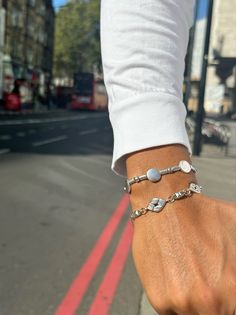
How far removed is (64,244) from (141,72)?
434cm

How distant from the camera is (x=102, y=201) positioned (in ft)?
23.3

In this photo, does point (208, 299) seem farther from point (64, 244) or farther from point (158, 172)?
point (64, 244)

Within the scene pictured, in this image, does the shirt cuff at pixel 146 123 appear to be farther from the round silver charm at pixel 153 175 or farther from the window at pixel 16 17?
the window at pixel 16 17

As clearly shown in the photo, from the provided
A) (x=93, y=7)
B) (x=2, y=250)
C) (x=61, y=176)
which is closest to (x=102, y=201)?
(x=61, y=176)

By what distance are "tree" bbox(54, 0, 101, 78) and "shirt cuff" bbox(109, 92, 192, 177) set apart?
60.0 meters

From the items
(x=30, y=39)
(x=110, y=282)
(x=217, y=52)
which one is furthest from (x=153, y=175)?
(x=30, y=39)

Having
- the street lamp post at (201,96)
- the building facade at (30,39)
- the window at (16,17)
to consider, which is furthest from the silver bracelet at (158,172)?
the window at (16,17)

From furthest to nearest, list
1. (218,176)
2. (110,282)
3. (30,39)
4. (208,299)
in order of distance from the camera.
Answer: (30,39), (218,176), (110,282), (208,299)

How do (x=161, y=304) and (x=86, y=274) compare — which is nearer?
(x=161, y=304)

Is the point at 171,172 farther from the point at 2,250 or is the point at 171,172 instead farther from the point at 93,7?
the point at 93,7

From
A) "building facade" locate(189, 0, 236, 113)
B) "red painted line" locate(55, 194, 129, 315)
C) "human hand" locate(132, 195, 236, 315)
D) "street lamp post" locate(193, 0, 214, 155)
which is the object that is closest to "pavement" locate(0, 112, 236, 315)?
"red painted line" locate(55, 194, 129, 315)

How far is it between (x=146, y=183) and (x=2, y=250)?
4141 mm

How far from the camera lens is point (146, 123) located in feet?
2.50

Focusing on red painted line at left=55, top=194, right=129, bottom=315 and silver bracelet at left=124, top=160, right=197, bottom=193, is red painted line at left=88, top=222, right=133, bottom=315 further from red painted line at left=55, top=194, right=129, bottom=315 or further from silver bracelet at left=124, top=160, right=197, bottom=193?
silver bracelet at left=124, top=160, right=197, bottom=193
